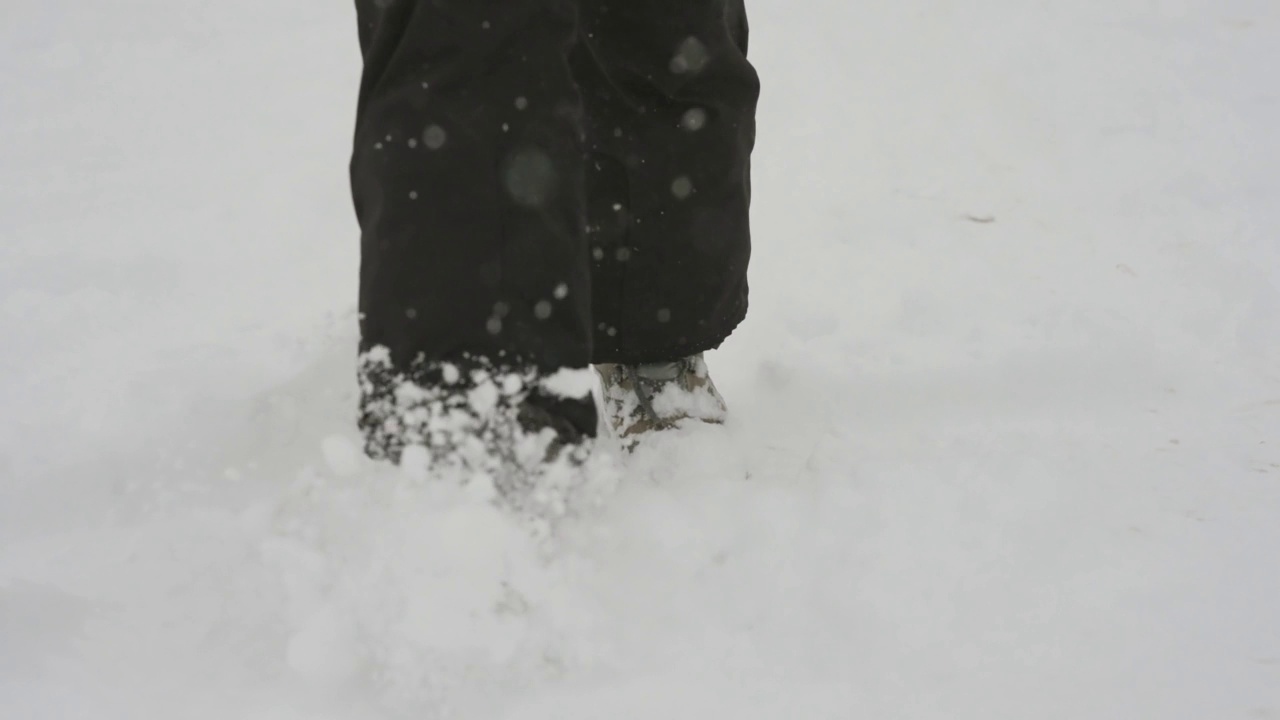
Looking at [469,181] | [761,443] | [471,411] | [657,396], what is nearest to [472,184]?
[469,181]

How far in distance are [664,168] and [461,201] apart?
0.85ft

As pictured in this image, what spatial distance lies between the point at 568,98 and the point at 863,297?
2.36 ft

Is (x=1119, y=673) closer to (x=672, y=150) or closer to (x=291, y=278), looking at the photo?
(x=672, y=150)

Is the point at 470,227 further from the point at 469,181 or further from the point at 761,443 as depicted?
the point at 761,443

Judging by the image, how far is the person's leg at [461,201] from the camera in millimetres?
792

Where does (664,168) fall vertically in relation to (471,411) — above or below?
above

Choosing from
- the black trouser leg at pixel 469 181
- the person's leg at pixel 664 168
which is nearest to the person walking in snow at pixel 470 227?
the black trouser leg at pixel 469 181

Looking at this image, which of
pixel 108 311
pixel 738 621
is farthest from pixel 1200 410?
pixel 108 311

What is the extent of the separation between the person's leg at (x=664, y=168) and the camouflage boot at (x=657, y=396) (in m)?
0.05

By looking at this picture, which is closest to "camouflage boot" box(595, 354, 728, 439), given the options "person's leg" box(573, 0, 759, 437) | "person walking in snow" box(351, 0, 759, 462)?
"person's leg" box(573, 0, 759, 437)

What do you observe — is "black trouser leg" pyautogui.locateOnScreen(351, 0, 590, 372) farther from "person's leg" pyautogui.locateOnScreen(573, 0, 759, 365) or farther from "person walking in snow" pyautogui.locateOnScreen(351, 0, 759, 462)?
"person's leg" pyautogui.locateOnScreen(573, 0, 759, 365)

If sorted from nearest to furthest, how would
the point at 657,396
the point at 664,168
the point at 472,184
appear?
the point at 472,184 → the point at 664,168 → the point at 657,396

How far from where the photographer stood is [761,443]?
113 centimetres

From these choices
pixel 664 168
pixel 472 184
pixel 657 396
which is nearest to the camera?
pixel 472 184
